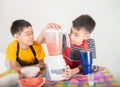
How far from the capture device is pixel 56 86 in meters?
1.17

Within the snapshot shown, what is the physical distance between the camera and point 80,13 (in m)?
2.18

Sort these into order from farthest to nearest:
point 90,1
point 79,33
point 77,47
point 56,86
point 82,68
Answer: point 90,1
point 77,47
point 79,33
point 82,68
point 56,86

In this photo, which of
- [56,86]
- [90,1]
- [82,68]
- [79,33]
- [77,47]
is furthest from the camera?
[90,1]

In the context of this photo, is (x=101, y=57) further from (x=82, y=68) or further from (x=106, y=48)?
(x=82, y=68)

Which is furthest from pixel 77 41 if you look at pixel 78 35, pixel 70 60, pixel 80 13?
pixel 80 13

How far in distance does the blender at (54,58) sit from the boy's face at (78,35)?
0.24 m

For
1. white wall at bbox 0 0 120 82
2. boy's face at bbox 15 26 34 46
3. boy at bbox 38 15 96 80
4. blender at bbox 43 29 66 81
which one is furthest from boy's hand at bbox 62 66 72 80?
white wall at bbox 0 0 120 82

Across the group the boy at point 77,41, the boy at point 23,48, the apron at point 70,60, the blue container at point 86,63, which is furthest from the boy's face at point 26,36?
the blue container at point 86,63

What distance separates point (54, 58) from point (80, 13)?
1.02 m

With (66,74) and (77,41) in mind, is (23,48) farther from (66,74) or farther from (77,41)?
(66,74)

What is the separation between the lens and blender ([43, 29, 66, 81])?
1.24m

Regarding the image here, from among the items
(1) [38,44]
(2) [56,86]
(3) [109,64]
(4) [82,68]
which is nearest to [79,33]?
(4) [82,68]

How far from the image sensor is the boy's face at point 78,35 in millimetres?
1547

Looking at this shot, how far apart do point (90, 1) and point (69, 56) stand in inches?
27.7
